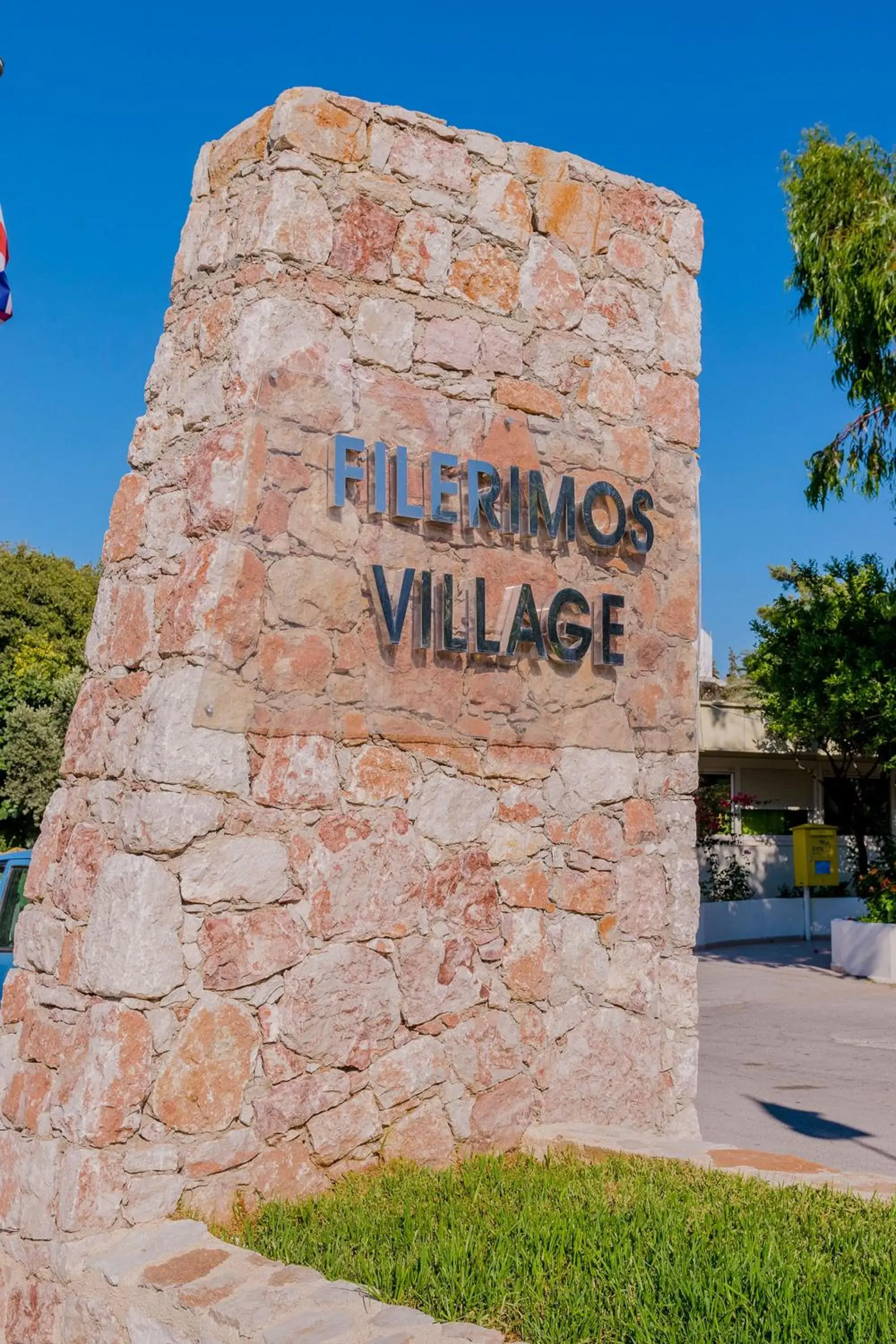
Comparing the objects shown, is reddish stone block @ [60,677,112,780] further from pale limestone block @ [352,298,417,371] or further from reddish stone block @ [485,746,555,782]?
pale limestone block @ [352,298,417,371]

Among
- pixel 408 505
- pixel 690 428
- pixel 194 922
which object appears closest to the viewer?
pixel 194 922

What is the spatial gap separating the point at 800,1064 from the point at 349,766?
20.0ft

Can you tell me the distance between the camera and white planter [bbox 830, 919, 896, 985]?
14.1 metres

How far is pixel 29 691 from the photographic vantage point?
27.1 metres

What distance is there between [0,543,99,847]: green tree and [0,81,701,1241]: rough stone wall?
19.5 m

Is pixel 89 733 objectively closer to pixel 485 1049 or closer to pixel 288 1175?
pixel 288 1175

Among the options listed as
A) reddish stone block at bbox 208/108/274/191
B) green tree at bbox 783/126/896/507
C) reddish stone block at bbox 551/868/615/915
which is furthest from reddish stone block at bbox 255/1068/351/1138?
green tree at bbox 783/126/896/507

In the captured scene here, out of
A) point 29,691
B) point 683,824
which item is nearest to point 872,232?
point 683,824

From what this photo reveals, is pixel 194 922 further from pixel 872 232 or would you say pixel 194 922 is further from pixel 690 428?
pixel 872 232

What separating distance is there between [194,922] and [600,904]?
1.85 m

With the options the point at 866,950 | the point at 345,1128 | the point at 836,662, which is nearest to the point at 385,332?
the point at 345,1128

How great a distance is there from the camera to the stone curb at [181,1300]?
10.5 ft

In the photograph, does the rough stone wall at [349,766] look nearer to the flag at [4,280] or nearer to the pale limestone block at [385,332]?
the pale limestone block at [385,332]

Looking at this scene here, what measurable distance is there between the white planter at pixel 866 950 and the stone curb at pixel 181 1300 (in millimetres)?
11693
